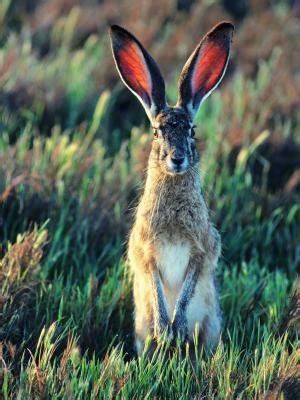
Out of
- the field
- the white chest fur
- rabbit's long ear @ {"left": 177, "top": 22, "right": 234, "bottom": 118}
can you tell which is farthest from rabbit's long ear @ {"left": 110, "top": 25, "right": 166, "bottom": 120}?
the field

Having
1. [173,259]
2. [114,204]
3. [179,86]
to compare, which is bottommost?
[173,259]

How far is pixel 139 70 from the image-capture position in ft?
14.0

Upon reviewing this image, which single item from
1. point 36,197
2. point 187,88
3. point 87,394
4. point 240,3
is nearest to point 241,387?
point 87,394

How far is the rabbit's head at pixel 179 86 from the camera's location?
13.1 feet

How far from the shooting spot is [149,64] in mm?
4215

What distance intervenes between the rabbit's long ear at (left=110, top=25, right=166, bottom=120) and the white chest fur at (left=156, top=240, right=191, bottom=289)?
687 mm

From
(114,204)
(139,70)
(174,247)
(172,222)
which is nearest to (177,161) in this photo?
(172,222)

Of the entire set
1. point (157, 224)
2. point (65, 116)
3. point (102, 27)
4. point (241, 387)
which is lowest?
point (241, 387)

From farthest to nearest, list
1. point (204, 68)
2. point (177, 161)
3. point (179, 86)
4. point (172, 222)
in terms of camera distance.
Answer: point (204, 68) < point (179, 86) < point (172, 222) < point (177, 161)

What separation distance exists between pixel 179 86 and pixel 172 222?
710 millimetres

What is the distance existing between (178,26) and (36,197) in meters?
4.25

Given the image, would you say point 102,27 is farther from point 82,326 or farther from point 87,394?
point 87,394

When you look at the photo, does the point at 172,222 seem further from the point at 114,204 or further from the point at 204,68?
the point at 114,204

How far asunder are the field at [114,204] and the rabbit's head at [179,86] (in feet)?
2.78
